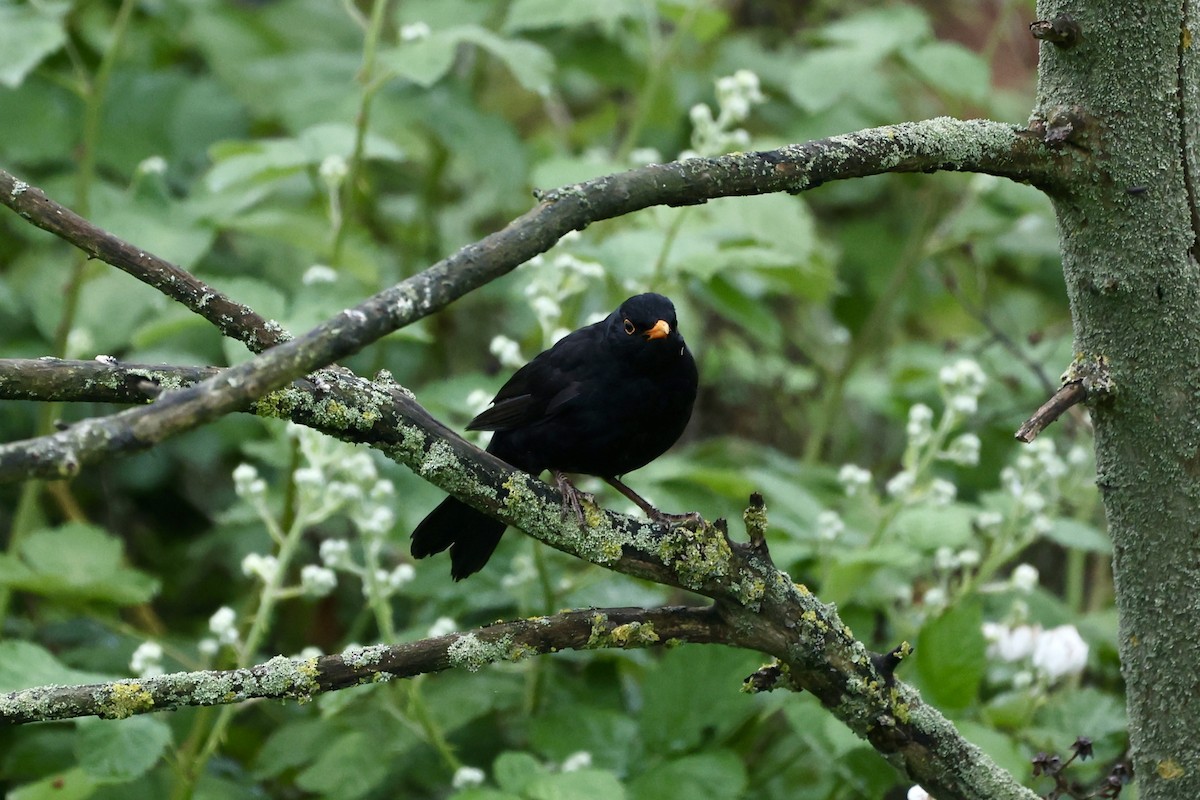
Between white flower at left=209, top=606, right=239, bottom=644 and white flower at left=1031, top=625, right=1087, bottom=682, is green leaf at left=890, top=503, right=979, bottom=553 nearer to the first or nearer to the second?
white flower at left=1031, top=625, right=1087, bottom=682

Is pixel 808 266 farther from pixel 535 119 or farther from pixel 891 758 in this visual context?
pixel 535 119

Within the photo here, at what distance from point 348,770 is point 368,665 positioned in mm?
1278

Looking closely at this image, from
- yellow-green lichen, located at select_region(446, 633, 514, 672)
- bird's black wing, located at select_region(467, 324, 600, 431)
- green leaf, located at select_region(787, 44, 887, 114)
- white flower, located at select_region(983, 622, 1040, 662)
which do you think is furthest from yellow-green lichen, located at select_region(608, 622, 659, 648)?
green leaf, located at select_region(787, 44, 887, 114)

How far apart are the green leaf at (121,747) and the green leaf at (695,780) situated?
1094 mm

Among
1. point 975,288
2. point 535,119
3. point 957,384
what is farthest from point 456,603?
point 535,119

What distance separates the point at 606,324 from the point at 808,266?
1.13 meters

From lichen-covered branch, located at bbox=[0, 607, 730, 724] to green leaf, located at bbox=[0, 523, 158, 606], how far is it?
4.03 ft

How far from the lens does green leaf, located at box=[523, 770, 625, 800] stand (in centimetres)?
261

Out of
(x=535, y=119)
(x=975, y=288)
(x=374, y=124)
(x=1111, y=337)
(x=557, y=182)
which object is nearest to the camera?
(x=1111, y=337)

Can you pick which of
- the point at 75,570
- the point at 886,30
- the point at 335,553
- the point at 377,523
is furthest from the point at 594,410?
the point at 886,30

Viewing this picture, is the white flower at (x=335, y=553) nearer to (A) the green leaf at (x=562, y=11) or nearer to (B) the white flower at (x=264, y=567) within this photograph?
(B) the white flower at (x=264, y=567)

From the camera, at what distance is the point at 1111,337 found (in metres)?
2.11

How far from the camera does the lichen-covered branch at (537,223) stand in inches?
49.0

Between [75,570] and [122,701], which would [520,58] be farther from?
[122,701]
